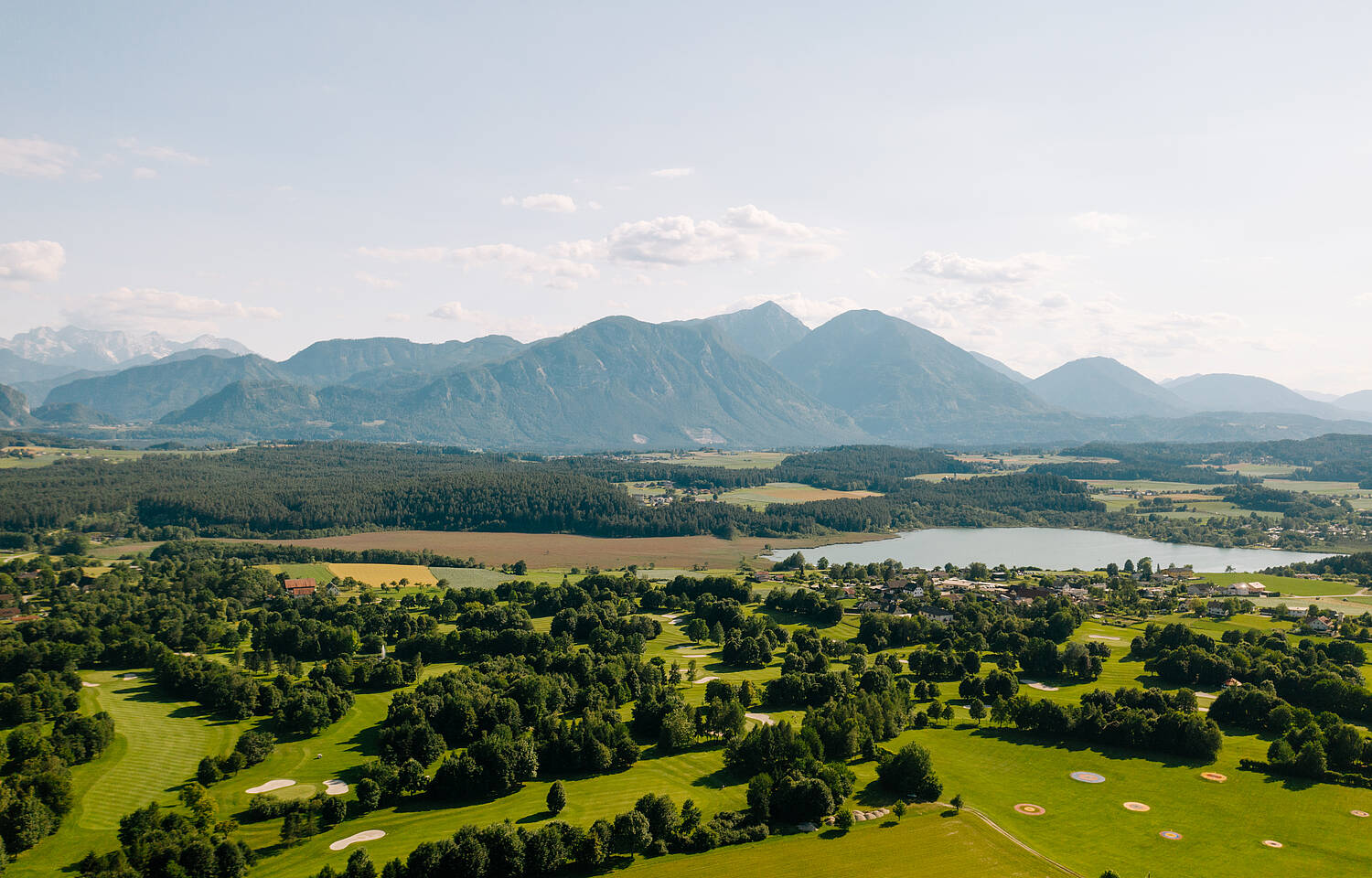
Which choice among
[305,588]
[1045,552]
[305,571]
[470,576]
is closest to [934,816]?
[305,588]

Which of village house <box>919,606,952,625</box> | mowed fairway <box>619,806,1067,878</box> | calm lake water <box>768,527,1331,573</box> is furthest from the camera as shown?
calm lake water <box>768,527,1331,573</box>

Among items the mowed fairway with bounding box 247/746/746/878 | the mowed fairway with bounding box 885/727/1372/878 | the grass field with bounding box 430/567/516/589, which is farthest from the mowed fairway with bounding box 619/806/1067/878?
the grass field with bounding box 430/567/516/589

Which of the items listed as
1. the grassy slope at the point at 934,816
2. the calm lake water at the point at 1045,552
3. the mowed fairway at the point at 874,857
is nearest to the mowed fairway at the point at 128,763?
the grassy slope at the point at 934,816

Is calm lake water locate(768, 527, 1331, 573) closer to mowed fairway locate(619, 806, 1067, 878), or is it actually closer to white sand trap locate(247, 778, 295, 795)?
mowed fairway locate(619, 806, 1067, 878)

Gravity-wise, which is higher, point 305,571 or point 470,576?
point 305,571

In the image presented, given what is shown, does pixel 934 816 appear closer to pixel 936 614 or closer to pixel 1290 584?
pixel 936 614
